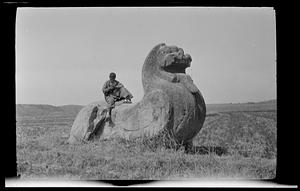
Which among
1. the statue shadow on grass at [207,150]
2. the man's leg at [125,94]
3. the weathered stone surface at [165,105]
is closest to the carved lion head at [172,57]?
the weathered stone surface at [165,105]

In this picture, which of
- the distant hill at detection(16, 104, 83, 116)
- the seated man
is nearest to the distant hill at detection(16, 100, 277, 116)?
the distant hill at detection(16, 104, 83, 116)

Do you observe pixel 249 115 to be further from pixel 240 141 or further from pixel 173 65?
pixel 173 65

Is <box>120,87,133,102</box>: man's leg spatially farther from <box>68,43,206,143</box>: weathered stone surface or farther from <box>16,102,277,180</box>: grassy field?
<box>16,102,277,180</box>: grassy field

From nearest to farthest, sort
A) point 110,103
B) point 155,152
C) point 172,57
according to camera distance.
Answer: point 155,152
point 172,57
point 110,103

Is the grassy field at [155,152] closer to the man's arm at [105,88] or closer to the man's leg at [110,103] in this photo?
the man's leg at [110,103]

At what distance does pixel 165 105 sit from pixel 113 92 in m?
0.80

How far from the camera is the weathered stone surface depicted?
29.0 feet

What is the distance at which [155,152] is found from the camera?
8.80 metres

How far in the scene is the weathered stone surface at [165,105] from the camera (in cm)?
885

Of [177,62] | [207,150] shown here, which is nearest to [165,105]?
[177,62]

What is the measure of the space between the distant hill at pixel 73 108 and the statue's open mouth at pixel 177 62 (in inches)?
24.3

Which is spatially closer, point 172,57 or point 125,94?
point 172,57

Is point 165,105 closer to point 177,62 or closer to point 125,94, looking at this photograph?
point 177,62

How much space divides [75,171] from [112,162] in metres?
0.47
